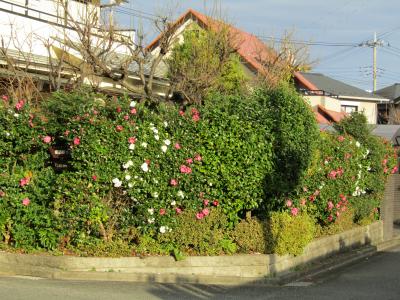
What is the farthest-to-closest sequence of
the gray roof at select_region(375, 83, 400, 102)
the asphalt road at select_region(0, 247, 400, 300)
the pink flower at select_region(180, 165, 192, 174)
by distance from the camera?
1. the gray roof at select_region(375, 83, 400, 102)
2. the pink flower at select_region(180, 165, 192, 174)
3. the asphalt road at select_region(0, 247, 400, 300)

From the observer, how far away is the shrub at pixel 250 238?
9.36m

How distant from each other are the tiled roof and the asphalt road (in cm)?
681

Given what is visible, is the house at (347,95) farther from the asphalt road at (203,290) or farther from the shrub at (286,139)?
the asphalt road at (203,290)

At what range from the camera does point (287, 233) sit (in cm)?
936

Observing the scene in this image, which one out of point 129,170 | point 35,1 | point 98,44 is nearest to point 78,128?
point 129,170

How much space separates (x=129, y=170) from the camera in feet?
27.8

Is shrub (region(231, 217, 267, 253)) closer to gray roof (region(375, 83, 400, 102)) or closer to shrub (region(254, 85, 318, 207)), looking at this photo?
shrub (region(254, 85, 318, 207))

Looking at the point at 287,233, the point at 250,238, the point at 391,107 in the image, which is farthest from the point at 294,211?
the point at 391,107

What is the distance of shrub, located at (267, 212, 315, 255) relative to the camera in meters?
9.34

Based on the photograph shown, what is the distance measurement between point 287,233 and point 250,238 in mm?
622

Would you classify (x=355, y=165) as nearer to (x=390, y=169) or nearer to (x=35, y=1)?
(x=390, y=169)

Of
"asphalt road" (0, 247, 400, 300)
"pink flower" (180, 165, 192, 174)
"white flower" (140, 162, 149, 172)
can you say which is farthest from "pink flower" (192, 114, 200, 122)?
"asphalt road" (0, 247, 400, 300)

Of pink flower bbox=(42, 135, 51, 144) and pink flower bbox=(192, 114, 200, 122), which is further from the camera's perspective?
pink flower bbox=(192, 114, 200, 122)

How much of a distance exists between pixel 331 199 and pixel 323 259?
122 cm
